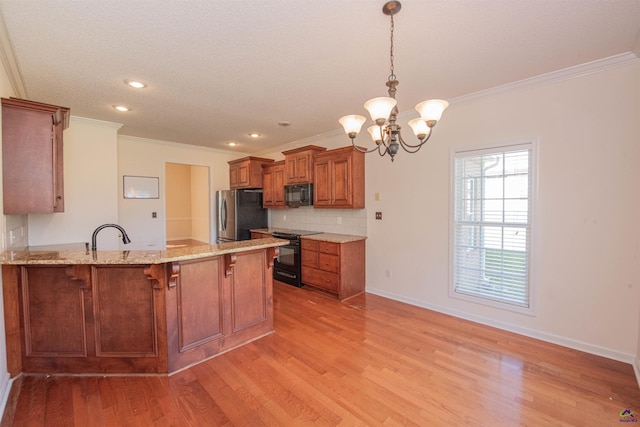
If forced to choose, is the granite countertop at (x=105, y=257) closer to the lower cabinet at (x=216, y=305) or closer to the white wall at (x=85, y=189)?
the lower cabinet at (x=216, y=305)

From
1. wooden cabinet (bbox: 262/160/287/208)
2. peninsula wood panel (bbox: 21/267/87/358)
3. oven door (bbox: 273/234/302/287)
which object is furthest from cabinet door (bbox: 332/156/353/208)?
peninsula wood panel (bbox: 21/267/87/358)

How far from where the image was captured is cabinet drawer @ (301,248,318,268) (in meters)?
4.36

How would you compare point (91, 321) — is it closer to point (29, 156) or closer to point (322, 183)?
point (29, 156)

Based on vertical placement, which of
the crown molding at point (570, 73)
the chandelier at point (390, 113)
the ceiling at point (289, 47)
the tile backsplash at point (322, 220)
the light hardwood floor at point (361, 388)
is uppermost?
the ceiling at point (289, 47)

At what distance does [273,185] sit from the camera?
554 centimetres

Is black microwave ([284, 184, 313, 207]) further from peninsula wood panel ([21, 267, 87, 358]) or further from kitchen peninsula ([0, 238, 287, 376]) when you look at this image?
peninsula wood panel ([21, 267, 87, 358])

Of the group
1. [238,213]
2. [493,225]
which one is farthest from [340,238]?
[238,213]

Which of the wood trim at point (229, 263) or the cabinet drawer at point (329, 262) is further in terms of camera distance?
the cabinet drawer at point (329, 262)

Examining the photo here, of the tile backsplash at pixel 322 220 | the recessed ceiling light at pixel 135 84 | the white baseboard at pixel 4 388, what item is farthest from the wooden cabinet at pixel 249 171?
the white baseboard at pixel 4 388

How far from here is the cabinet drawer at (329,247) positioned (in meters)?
4.04

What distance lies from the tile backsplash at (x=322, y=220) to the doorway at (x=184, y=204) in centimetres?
331

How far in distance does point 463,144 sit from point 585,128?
3.42 feet

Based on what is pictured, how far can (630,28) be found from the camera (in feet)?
6.57

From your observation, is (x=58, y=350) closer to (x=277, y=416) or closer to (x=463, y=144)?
(x=277, y=416)
